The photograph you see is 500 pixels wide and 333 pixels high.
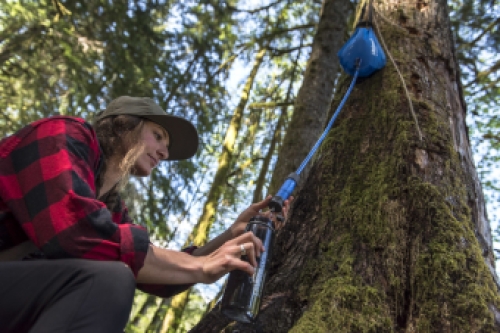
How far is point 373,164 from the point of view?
2.00 m

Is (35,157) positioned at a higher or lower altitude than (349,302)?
higher

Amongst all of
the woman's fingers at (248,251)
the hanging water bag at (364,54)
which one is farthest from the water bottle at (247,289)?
the hanging water bag at (364,54)

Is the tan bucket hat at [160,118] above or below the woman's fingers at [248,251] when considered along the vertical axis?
above

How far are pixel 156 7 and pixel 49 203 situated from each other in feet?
19.6

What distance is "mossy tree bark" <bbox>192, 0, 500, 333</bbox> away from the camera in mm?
1513

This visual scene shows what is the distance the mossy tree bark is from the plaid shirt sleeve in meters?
0.61

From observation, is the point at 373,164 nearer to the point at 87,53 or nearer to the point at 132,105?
the point at 132,105

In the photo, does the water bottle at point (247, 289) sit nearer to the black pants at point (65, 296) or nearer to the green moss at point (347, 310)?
the green moss at point (347, 310)

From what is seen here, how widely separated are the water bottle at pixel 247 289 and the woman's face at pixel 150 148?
25.3 inches

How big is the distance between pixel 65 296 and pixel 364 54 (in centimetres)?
182

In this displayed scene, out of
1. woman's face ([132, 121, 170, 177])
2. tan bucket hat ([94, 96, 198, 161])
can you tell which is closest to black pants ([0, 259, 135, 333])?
woman's face ([132, 121, 170, 177])

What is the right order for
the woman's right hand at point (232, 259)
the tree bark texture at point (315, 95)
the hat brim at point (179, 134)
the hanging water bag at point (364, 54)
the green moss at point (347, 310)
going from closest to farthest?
the green moss at point (347, 310)
the woman's right hand at point (232, 259)
the hat brim at point (179, 134)
the hanging water bag at point (364, 54)
the tree bark texture at point (315, 95)

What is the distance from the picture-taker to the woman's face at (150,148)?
6.80 ft

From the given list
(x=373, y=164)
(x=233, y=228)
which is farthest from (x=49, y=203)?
(x=373, y=164)
